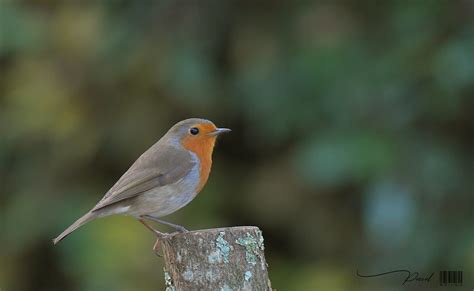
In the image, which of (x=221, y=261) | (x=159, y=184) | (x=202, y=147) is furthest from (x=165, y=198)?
(x=221, y=261)

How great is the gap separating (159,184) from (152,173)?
0.28 feet

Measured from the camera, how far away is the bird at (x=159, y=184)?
4438 millimetres

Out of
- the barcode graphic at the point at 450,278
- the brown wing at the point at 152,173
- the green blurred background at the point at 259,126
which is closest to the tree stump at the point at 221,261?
the brown wing at the point at 152,173

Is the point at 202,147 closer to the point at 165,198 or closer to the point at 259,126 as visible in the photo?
the point at 165,198

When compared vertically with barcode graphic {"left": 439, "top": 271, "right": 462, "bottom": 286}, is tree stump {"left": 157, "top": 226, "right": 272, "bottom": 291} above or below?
above

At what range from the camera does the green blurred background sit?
5148mm

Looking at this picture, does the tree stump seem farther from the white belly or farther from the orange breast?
the orange breast

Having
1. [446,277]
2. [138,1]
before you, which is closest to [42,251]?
[138,1]

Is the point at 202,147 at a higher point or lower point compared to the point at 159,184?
higher

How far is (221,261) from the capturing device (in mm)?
3262

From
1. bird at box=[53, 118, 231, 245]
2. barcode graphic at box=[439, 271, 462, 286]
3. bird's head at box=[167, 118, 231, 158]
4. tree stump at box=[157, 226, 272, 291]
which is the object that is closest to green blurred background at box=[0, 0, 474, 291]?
barcode graphic at box=[439, 271, 462, 286]

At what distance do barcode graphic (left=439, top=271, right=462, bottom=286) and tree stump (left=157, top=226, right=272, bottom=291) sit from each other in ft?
7.00

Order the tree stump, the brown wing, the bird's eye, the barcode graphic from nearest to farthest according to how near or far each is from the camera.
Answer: the tree stump
the brown wing
the bird's eye
the barcode graphic

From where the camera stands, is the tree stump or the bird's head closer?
the tree stump
